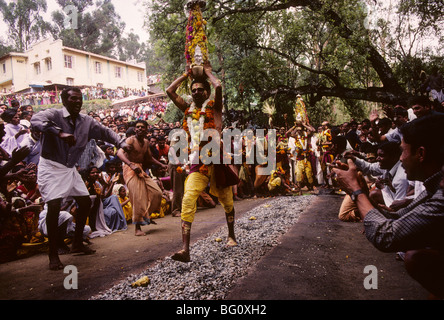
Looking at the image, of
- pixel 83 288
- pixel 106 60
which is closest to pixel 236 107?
pixel 83 288

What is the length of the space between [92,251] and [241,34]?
12.4 metres

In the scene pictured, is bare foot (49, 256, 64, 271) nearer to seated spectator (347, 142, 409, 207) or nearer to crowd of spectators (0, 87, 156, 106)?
seated spectator (347, 142, 409, 207)

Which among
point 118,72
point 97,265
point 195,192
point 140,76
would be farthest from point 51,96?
point 195,192

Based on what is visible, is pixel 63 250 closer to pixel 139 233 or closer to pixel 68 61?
pixel 139 233

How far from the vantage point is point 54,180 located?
3.89 meters

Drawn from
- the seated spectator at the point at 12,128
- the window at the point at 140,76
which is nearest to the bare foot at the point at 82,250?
the seated spectator at the point at 12,128

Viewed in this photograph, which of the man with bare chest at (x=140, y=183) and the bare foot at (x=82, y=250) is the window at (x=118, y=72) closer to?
the man with bare chest at (x=140, y=183)

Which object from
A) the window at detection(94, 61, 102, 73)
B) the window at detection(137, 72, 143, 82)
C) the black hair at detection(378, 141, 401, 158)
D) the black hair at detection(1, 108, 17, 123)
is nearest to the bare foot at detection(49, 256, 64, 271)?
the black hair at detection(378, 141, 401, 158)

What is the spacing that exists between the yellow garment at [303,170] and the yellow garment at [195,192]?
21.6 feet

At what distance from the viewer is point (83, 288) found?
3.18m

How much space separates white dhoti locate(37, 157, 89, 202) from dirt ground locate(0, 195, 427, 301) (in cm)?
94

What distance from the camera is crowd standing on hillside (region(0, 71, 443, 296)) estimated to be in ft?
13.8
